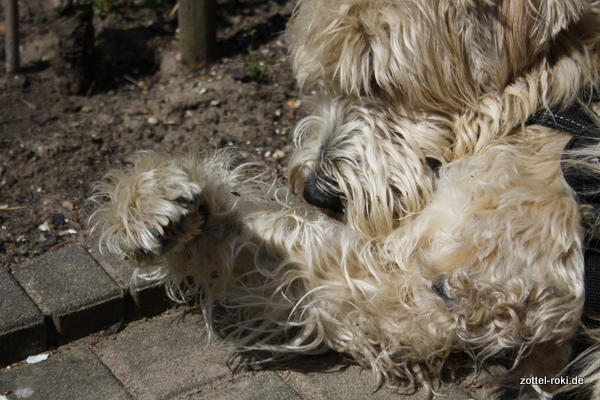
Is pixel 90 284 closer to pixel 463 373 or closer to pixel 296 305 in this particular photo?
pixel 296 305

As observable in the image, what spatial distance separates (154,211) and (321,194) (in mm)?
683

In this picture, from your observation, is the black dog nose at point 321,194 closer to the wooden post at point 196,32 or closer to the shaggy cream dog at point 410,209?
the shaggy cream dog at point 410,209

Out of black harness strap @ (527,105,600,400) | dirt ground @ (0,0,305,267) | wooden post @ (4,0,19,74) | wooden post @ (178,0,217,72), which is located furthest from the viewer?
wooden post @ (178,0,217,72)

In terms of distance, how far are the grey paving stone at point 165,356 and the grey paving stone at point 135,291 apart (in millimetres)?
47

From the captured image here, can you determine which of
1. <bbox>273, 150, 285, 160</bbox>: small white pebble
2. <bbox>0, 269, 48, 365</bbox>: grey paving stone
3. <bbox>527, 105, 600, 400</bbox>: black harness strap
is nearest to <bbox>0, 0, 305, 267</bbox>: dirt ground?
<bbox>273, 150, 285, 160</bbox>: small white pebble

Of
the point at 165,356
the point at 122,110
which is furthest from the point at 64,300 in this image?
the point at 122,110

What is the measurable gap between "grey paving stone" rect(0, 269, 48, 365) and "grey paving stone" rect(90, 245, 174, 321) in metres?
0.35

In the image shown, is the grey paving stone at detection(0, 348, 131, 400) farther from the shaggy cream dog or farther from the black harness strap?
the black harness strap

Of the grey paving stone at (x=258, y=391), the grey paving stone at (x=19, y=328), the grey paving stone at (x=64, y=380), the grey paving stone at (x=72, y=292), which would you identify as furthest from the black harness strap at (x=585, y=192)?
the grey paving stone at (x=19, y=328)

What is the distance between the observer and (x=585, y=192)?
2.22 m

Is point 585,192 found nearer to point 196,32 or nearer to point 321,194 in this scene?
point 321,194

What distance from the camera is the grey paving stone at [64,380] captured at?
238cm

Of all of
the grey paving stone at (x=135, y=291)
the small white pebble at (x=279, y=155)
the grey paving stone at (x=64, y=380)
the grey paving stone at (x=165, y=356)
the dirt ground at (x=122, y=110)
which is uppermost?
the dirt ground at (x=122, y=110)

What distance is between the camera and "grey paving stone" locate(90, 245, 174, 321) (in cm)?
278
